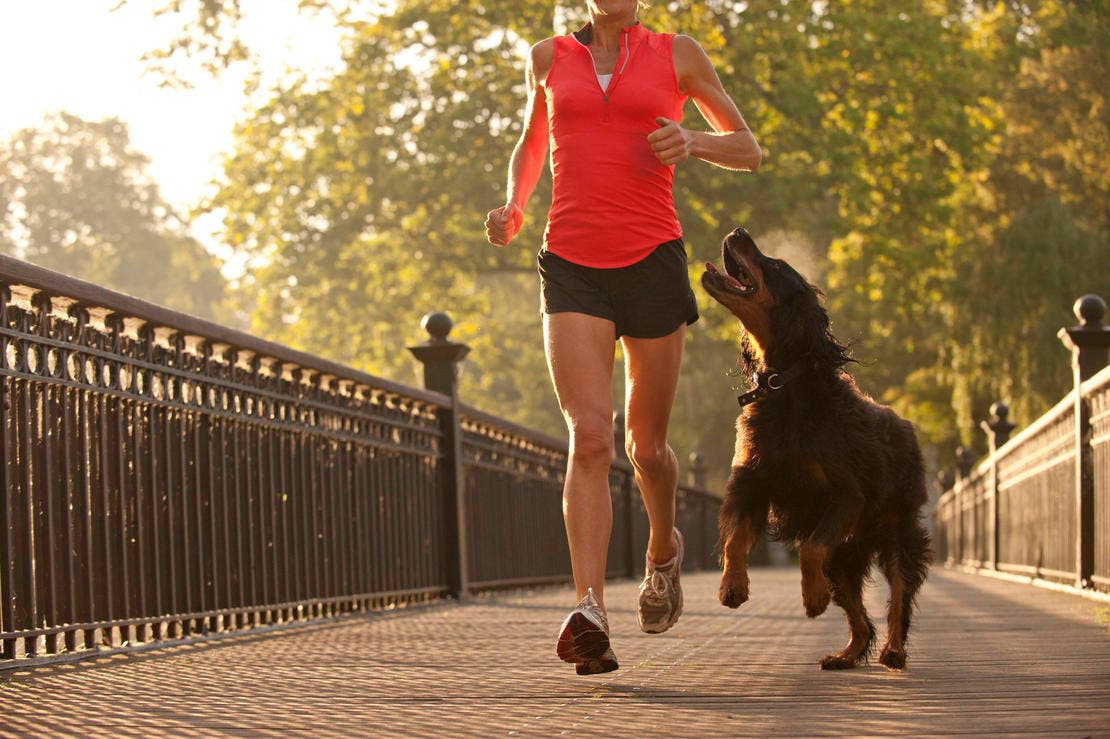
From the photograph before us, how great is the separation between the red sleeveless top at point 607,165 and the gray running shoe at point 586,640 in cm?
112

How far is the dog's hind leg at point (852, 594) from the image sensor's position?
219 inches

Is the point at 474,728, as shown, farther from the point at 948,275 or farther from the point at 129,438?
the point at 948,275

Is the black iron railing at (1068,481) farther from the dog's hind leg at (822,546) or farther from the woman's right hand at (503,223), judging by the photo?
the woman's right hand at (503,223)

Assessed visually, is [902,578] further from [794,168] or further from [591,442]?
[794,168]

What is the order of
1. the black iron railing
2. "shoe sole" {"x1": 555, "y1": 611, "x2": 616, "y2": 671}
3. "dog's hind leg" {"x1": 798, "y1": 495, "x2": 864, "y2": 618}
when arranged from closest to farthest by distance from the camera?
"shoe sole" {"x1": 555, "y1": 611, "x2": 616, "y2": 671}
"dog's hind leg" {"x1": 798, "y1": 495, "x2": 864, "y2": 618}
the black iron railing

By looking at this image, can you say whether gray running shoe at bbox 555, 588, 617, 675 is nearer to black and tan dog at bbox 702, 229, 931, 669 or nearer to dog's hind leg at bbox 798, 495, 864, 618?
black and tan dog at bbox 702, 229, 931, 669

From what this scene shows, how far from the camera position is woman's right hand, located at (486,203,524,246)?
18.2ft

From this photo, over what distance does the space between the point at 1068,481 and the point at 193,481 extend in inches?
236

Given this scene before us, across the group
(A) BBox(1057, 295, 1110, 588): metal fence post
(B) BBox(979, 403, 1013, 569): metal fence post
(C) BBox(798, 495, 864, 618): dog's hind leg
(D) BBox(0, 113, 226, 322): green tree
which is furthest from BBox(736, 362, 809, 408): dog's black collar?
(D) BBox(0, 113, 226, 322): green tree

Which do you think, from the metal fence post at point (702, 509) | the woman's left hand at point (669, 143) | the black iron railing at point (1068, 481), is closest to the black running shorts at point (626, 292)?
the woman's left hand at point (669, 143)

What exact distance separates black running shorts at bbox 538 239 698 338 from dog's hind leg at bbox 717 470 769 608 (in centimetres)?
55

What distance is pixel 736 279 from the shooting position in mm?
5410

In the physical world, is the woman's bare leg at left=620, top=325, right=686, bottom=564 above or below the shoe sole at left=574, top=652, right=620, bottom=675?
above

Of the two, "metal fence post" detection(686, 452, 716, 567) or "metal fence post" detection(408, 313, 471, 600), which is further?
"metal fence post" detection(686, 452, 716, 567)
